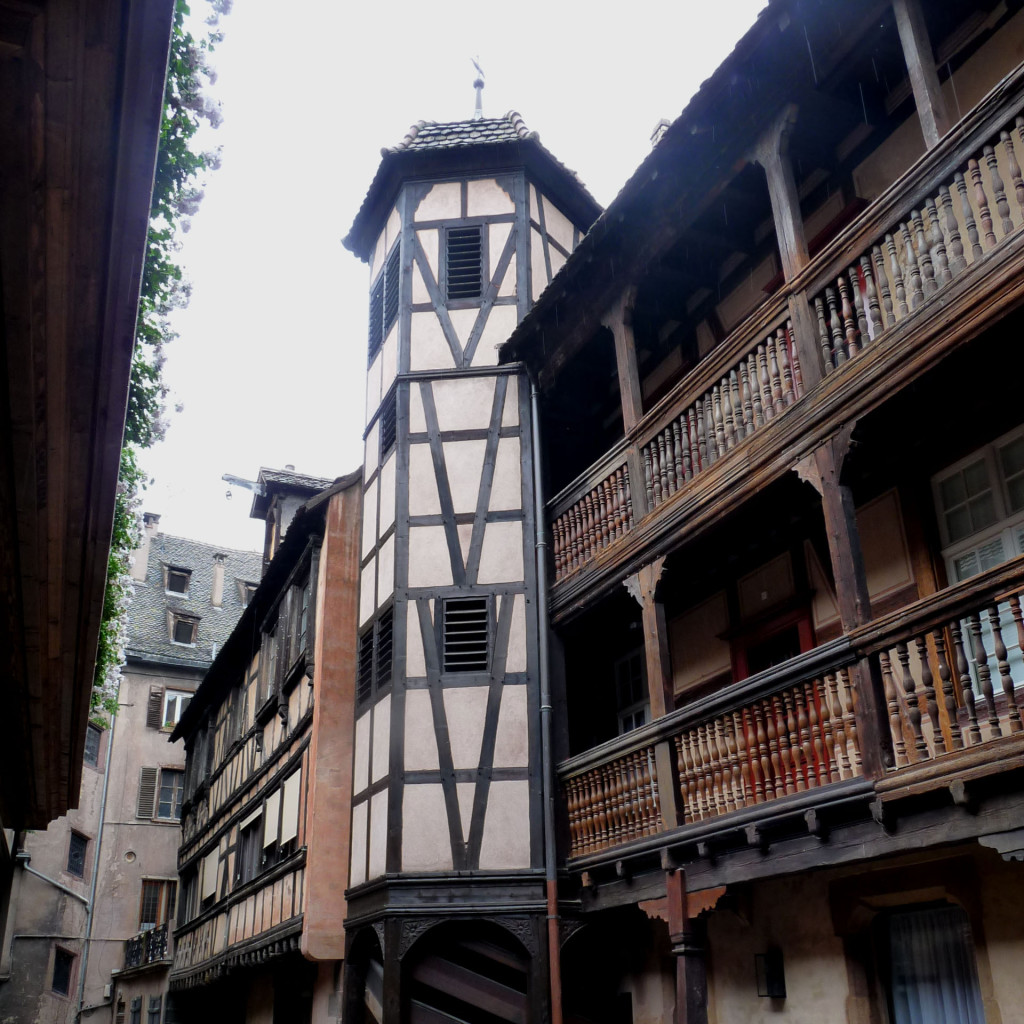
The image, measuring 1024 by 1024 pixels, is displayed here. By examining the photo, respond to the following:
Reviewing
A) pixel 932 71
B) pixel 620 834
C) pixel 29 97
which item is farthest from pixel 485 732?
pixel 29 97

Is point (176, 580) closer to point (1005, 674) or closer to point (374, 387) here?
point (374, 387)

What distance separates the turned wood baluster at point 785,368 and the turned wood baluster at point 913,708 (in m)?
2.55

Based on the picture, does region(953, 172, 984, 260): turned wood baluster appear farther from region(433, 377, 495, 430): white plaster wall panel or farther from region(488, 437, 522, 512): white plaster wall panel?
region(433, 377, 495, 430): white plaster wall panel

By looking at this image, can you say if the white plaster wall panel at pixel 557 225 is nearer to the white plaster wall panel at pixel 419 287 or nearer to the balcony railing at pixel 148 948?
the white plaster wall panel at pixel 419 287

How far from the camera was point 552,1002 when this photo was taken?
36.5 ft

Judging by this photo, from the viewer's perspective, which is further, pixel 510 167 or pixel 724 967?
pixel 510 167

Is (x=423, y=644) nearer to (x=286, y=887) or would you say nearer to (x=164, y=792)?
(x=286, y=887)

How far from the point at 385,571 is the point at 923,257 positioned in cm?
821

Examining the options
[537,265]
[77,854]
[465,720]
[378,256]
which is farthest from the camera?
[77,854]

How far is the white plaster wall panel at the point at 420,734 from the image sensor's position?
41.3ft

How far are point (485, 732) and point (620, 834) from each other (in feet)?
7.85

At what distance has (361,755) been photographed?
14.0 meters

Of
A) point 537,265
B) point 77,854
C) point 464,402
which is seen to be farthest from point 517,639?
point 77,854

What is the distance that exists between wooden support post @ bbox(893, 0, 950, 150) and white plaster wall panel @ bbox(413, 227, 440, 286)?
26.7 ft
